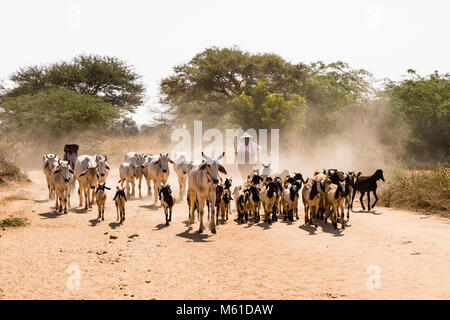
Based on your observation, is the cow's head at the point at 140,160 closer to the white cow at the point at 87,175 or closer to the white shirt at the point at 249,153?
the white cow at the point at 87,175

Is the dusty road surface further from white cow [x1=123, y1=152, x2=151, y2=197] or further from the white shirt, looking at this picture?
white cow [x1=123, y1=152, x2=151, y2=197]

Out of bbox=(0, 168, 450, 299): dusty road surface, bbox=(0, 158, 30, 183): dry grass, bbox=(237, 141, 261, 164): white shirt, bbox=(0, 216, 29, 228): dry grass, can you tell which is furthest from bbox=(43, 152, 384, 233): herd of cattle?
bbox=(0, 158, 30, 183): dry grass

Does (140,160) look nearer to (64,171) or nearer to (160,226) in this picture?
(64,171)

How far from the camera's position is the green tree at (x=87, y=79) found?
48.0 meters

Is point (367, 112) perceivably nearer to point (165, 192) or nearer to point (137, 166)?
point (137, 166)

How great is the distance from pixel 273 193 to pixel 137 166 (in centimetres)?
807

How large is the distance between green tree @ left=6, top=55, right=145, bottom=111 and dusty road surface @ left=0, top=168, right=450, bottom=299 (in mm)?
37274

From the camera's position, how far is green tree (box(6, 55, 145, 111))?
157ft

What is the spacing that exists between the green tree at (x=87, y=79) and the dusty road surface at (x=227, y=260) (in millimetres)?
37274

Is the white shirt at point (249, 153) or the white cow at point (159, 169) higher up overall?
the white shirt at point (249, 153)

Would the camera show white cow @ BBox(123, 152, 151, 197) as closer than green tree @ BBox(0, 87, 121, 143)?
Yes

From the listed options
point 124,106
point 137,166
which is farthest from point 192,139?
point 137,166

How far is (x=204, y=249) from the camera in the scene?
998 centimetres

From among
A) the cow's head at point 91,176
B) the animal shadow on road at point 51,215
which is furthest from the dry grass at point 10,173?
the cow's head at point 91,176
